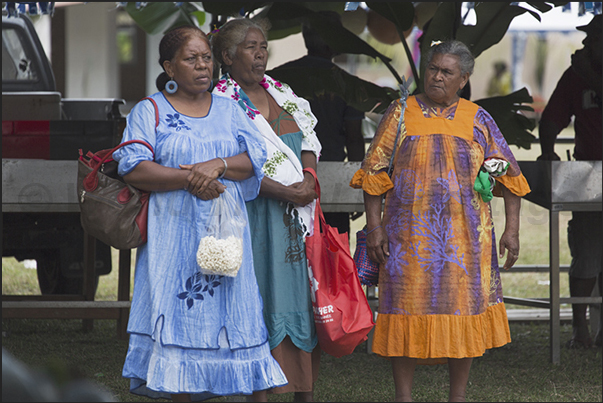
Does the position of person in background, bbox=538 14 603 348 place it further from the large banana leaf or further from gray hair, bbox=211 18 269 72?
gray hair, bbox=211 18 269 72

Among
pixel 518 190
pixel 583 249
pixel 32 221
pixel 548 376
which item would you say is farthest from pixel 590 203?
pixel 32 221

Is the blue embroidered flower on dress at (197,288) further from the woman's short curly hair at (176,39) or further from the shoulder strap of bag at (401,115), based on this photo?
the shoulder strap of bag at (401,115)

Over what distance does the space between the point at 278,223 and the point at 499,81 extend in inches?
784

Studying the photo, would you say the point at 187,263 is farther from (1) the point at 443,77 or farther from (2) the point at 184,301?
(1) the point at 443,77

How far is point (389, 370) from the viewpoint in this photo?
4.36 metres

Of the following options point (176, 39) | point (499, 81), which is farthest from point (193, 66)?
point (499, 81)

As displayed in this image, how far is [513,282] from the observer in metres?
7.25

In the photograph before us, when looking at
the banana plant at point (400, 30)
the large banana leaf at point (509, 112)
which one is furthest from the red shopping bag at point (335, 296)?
the large banana leaf at point (509, 112)

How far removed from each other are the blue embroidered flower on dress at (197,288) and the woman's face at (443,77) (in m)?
1.24

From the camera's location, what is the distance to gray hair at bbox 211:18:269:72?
9.79 ft

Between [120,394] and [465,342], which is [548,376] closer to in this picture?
[465,342]

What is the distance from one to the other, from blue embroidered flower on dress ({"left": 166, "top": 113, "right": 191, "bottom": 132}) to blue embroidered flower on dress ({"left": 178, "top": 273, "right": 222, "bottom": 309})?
547 millimetres

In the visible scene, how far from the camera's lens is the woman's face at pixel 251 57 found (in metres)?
2.98

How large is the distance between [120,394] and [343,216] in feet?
6.08
